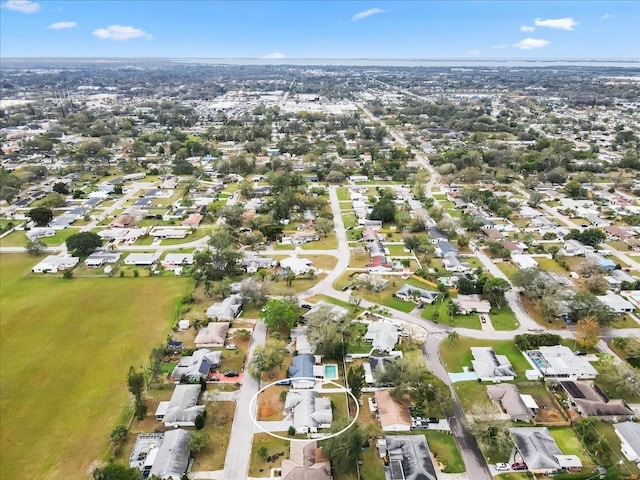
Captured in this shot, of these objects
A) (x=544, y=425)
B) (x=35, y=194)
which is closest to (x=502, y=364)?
(x=544, y=425)

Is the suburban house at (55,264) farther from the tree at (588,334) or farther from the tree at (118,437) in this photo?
the tree at (588,334)

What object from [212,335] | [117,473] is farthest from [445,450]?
[212,335]

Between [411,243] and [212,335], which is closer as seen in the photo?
[212,335]

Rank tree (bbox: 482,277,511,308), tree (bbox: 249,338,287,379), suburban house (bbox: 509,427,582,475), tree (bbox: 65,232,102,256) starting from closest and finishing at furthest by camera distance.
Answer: suburban house (bbox: 509,427,582,475)
tree (bbox: 249,338,287,379)
tree (bbox: 482,277,511,308)
tree (bbox: 65,232,102,256)

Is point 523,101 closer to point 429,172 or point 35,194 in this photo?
point 429,172

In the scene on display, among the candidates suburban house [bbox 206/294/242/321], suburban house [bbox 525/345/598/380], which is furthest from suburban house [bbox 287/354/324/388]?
suburban house [bbox 525/345/598/380]

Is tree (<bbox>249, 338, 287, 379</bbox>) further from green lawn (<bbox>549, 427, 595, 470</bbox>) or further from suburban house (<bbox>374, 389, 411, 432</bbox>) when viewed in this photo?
green lawn (<bbox>549, 427, 595, 470</bbox>)

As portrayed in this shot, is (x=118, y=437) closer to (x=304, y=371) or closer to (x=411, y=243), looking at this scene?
(x=304, y=371)
